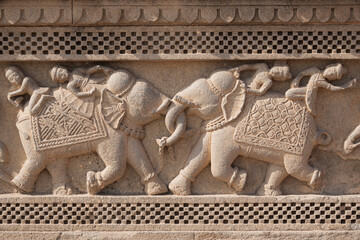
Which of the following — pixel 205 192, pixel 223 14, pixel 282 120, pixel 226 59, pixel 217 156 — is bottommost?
pixel 205 192

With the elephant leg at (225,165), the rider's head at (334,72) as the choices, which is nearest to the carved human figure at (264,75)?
the rider's head at (334,72)

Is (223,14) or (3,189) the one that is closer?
(223,14)

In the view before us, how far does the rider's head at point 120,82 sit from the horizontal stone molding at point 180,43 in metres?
0.13

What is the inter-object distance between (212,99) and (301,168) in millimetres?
878

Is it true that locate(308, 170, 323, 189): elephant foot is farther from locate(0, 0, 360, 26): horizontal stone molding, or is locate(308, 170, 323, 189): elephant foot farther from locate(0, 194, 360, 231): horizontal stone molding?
locate(0, 0, 360, 26): horizontal stone molding

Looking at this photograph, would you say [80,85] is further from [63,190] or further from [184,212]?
[184,212]

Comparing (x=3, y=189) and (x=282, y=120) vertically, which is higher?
(x=282, y=120)

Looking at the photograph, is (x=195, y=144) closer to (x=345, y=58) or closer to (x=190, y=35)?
(x=190, y=35)

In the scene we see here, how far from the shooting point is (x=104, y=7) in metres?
4.67

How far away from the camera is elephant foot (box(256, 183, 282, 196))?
4.80 metres

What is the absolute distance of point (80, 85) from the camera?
480 centimetres

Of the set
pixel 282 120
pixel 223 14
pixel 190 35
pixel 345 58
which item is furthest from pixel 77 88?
pixel 345 58

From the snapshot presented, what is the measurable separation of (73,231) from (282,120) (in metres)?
1.89


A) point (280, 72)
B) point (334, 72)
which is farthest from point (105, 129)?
point (334, 72)
